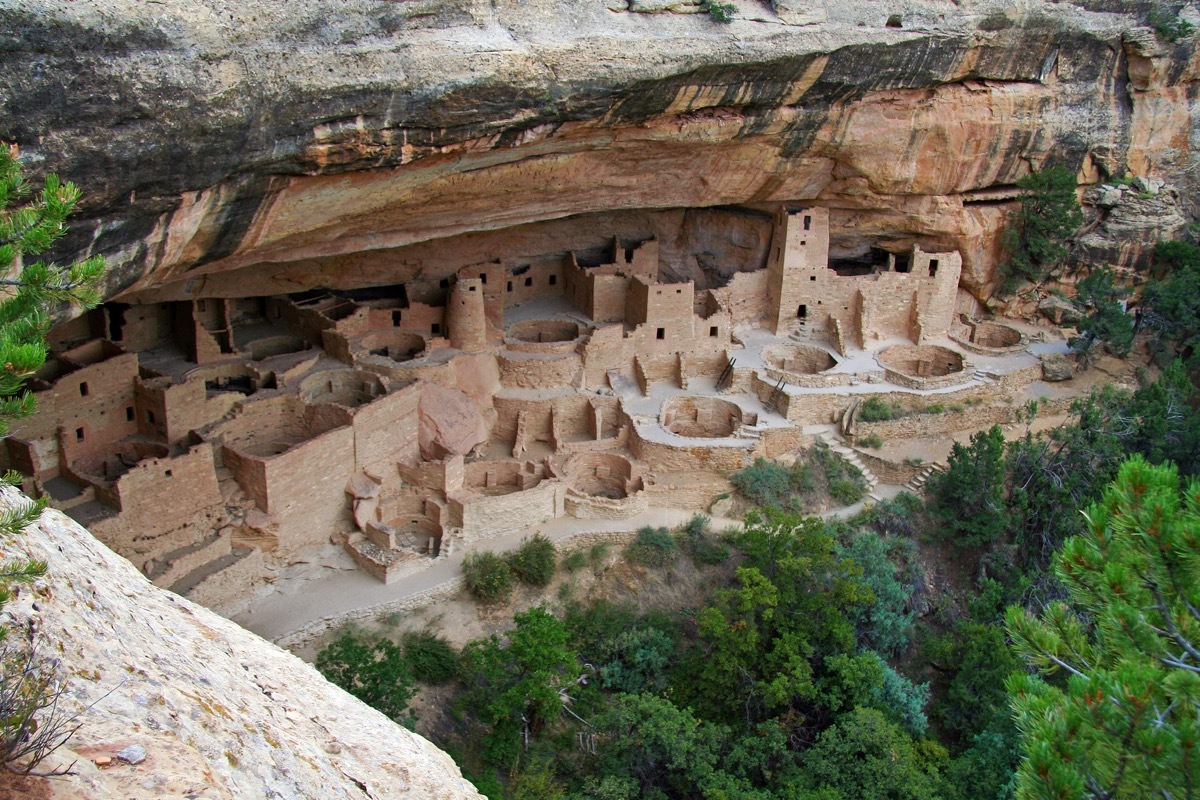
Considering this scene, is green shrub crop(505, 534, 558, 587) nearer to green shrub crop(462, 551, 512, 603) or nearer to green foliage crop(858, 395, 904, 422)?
green shrub crop(462, 551, 512, 603)

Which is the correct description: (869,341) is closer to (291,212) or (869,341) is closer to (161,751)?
(291,212)

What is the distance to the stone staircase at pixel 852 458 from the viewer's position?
18219mm

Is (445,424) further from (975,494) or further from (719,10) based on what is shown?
(975,494)

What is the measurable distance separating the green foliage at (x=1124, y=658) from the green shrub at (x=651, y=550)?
31.8 feet

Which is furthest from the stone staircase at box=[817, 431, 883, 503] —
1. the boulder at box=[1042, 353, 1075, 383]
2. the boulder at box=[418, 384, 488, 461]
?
the boulder at box=[418, 384, 488, 461]

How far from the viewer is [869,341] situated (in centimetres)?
2047

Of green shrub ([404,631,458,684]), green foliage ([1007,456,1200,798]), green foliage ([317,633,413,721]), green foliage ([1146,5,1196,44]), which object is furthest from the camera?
green foliage ([1146,5,1196,44])

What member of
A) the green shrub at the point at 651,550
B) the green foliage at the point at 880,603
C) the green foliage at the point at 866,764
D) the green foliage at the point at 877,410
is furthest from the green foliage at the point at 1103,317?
the green foliage at the point at 866,764

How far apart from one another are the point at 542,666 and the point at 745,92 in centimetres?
858

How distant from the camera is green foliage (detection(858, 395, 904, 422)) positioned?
18.5 m

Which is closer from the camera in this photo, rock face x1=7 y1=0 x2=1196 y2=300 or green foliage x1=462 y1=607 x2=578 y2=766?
rock face x1=7 y1=0 x2=1196 y2=300

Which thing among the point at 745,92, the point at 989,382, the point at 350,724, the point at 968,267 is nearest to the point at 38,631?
the point at 350,724

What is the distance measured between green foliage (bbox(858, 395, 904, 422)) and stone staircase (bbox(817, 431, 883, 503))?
606 millimetres

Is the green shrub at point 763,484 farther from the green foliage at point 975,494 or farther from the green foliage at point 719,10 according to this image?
the green foliage at point 719,10
